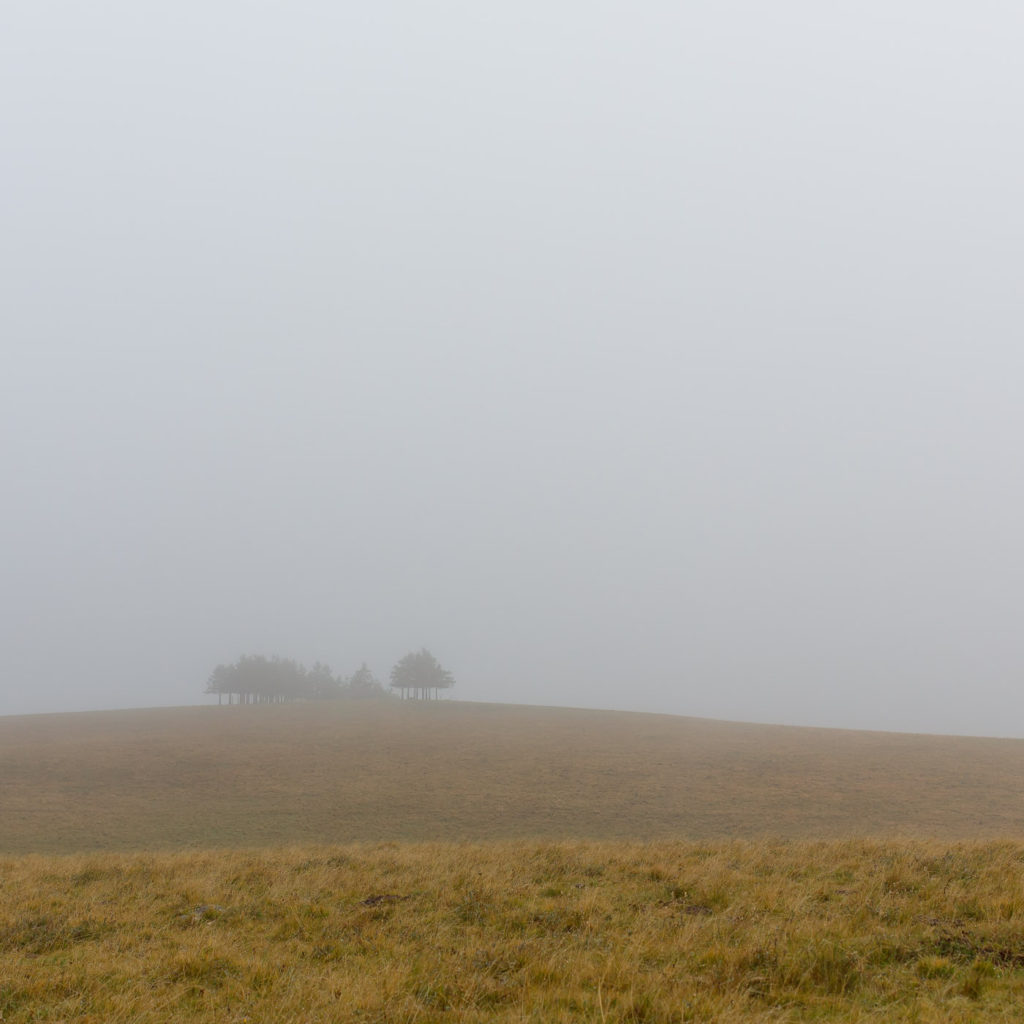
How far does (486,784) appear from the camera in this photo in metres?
34.5

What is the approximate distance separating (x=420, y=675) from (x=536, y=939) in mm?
91108

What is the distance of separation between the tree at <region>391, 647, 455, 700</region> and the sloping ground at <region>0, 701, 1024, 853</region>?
3983cm

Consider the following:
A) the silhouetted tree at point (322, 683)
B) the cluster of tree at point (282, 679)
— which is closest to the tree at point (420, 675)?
the cluster of tree at point (282, 679)

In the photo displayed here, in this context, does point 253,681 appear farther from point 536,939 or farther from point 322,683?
point 536,939

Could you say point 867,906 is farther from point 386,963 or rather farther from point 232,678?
point 232,678

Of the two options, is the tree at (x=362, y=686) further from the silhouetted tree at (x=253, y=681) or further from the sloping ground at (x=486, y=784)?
the sloping ground at (x=486, y=784)

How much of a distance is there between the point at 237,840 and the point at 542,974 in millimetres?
20702

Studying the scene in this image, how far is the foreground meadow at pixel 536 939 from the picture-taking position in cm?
705

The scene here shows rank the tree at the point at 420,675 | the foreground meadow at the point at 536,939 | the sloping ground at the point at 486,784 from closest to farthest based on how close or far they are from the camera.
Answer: the foreground meadow at the point at 536,939, the sloping ground at the point at 486,784, the tree at the point at 420,675

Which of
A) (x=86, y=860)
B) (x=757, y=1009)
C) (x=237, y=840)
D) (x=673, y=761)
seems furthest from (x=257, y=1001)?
(x=673, y=761)

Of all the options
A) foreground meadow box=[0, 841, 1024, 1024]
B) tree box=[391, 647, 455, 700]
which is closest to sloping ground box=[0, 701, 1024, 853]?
foreground meadow box=[0, 841, 1024, 1024]

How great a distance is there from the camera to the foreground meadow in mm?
7051

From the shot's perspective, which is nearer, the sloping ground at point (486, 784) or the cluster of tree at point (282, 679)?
the sloping ground at point (486, 784)

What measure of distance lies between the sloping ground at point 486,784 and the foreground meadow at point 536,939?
9738 millimetres
